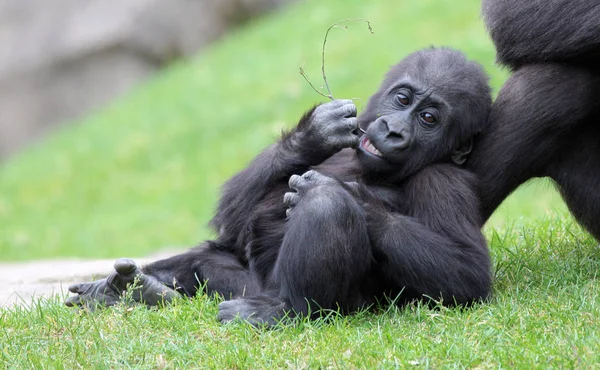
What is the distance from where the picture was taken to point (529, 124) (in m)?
4.71

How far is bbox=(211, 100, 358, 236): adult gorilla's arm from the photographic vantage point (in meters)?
4.86

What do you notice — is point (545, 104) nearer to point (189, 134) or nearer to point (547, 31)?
point (547, 31)

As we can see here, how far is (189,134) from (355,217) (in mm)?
11285

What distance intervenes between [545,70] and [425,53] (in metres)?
0.66

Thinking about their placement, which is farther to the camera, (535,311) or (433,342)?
(535,311)

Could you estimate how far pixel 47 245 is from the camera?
13.3 metres

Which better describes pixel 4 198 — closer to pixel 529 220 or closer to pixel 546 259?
pixel 529 220

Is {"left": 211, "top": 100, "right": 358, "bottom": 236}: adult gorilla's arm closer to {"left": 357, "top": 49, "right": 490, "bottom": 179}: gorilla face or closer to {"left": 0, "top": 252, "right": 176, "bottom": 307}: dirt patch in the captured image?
{"left": 357, "top": 49, "right": 490, "bottom": 179}: gorilla face

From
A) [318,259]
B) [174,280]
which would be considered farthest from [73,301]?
[318,259]

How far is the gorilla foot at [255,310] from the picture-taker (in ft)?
14.5

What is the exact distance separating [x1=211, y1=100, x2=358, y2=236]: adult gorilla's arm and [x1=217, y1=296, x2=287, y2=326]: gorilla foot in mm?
739

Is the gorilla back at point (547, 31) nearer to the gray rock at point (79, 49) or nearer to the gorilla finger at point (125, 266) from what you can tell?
the gorilla finger at point (125, 266)

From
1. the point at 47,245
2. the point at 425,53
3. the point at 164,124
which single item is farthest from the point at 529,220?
the point at 164,124

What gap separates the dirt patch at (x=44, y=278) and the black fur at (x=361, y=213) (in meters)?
0.94
